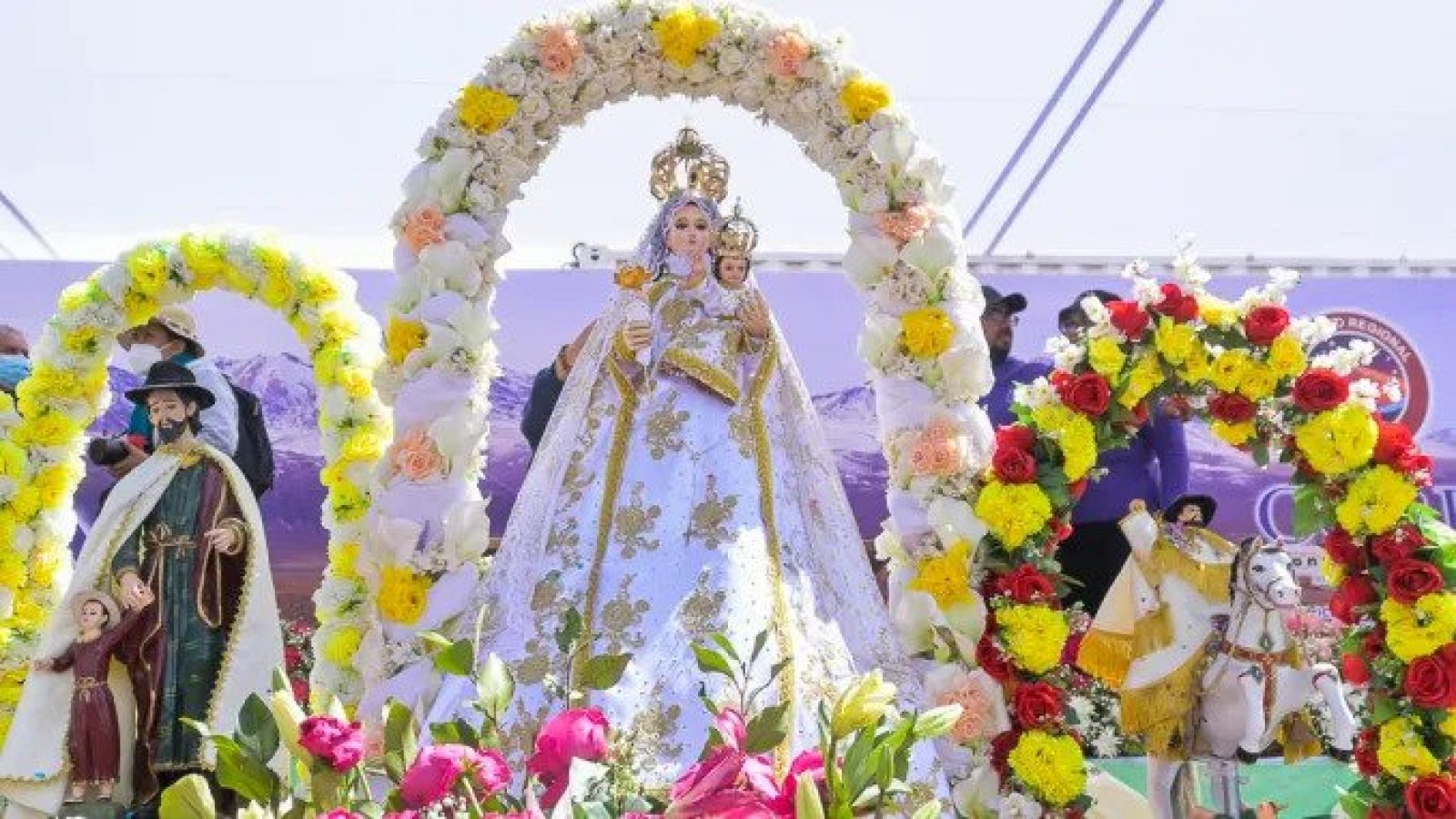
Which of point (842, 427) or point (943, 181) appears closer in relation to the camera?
point (943, 181)

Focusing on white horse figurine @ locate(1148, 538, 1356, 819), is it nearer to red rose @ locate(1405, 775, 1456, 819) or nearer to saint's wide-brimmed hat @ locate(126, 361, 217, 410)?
red rose @ locate(1405, 775, 1456, 819)

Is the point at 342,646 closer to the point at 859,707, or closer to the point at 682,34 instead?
the point at 682,34

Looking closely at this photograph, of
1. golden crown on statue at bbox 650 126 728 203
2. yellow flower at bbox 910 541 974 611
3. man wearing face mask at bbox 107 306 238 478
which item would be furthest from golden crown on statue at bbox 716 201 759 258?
man wearing face mask at bbox 107 306 238 478

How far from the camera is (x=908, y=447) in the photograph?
5.82 metres

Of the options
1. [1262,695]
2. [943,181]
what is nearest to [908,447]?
[943,181]

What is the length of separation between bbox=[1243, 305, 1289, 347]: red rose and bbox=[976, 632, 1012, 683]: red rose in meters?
1.38

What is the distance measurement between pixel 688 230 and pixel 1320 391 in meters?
2.27

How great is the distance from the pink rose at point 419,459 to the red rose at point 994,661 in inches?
76.5

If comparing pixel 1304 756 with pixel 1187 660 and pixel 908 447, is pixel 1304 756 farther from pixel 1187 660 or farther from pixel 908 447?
pixel 908 447

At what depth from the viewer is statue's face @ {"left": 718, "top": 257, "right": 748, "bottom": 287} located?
603cm

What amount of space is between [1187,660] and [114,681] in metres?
4.09

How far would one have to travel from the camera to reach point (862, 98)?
240 inches

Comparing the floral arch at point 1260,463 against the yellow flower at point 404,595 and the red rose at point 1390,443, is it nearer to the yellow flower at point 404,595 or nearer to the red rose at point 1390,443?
the red rose at point 1390,443

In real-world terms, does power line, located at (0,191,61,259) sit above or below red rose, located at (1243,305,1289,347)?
above
